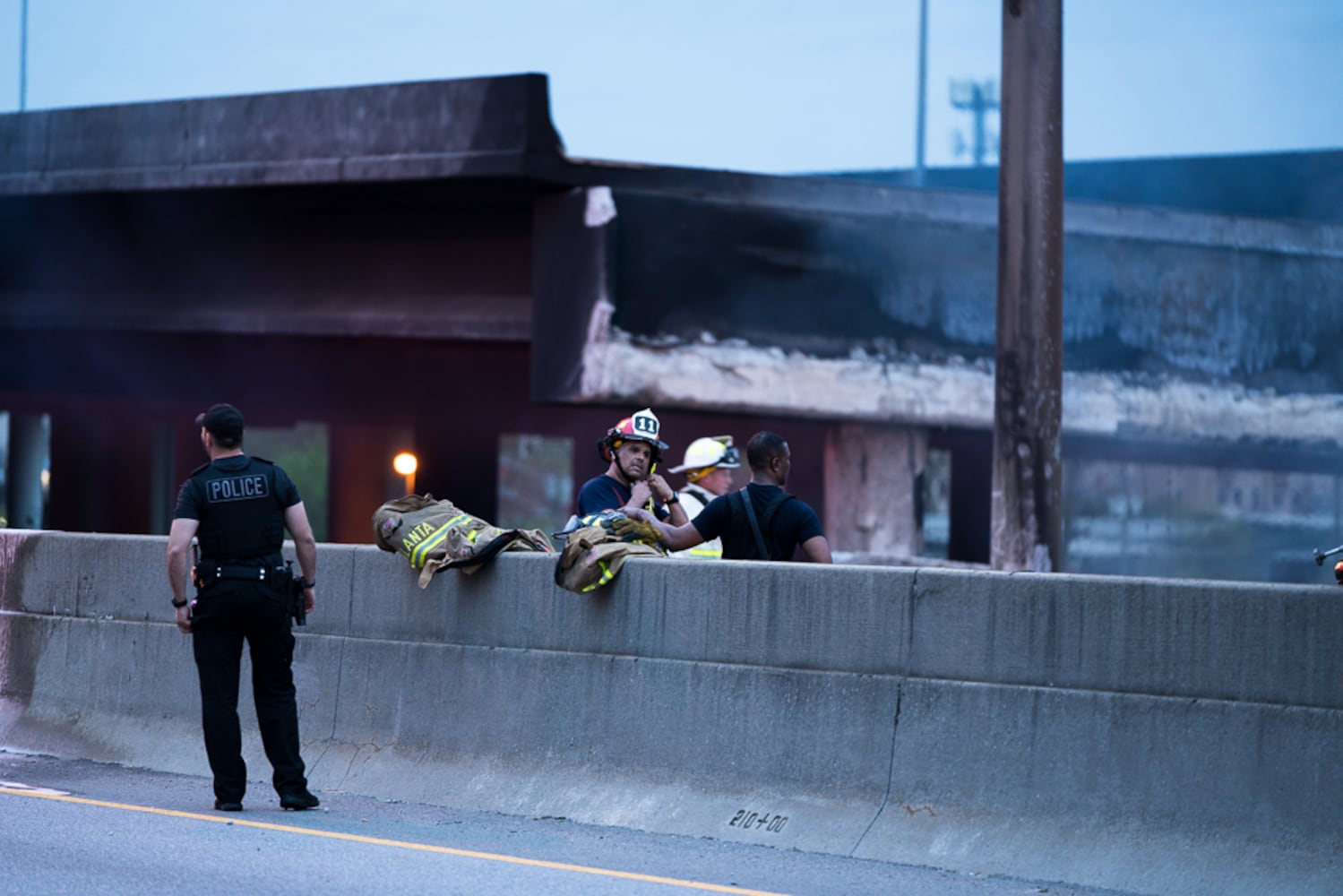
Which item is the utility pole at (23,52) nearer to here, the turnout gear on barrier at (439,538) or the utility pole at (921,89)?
the utility pole at (921,89)

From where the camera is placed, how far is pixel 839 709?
331 inches

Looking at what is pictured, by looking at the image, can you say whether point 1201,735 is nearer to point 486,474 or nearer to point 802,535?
point 802,535

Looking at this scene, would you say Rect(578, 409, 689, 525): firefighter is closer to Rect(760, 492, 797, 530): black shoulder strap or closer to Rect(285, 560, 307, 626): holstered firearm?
Rect(760, 492, 797, 530): black shoulder strap

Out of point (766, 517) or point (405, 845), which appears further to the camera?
point (766, 517)

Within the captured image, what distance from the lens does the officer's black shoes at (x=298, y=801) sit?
9250mm

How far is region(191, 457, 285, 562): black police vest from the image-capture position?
9.15 meters

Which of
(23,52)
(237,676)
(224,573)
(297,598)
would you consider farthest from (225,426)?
(23,52)

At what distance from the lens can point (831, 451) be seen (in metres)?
21.0

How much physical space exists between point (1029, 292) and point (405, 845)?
672 centimetres

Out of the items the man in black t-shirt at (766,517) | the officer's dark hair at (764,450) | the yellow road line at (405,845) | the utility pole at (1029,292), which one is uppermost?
the utility pole at (1029,292)

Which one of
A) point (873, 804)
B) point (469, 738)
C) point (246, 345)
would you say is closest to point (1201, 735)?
point (873, 804)

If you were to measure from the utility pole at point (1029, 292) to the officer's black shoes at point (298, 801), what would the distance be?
224 inches

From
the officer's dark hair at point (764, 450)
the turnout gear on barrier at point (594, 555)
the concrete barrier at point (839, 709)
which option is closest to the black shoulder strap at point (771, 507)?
the officer's dark hair at point (764, 450)

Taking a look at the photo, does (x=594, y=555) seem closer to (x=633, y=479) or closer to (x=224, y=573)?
(x=633, y=479)
